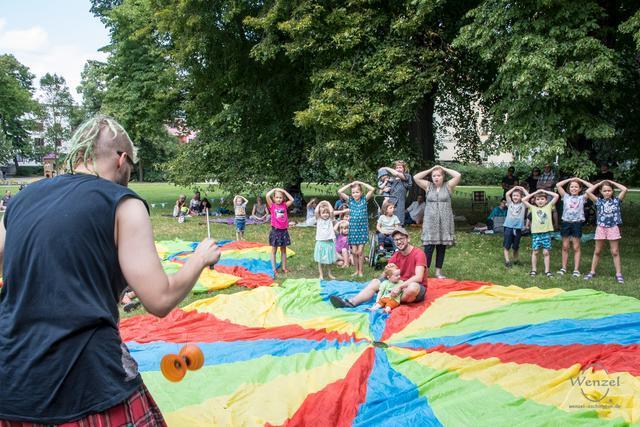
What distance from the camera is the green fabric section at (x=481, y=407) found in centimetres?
354

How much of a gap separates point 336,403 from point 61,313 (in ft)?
8.87

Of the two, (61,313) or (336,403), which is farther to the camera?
(336,403)

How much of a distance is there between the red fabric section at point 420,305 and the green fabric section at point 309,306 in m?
0.27

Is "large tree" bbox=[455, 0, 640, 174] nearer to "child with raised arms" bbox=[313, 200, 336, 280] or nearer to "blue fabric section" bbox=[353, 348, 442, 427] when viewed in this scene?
"child with raised arms" bbox=[313, 200, 336, 280]

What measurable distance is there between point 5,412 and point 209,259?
77 cm

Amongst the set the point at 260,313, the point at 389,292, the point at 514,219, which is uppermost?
the point at 514,219

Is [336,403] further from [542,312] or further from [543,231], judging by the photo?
[543,231]

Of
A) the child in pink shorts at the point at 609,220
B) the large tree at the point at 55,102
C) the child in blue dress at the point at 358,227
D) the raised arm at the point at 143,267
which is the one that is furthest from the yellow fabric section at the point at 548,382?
the large tree at the point at 55,102

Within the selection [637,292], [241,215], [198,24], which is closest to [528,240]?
[637,292]

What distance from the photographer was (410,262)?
6.46 meters

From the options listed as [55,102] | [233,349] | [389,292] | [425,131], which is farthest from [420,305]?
[55,102]

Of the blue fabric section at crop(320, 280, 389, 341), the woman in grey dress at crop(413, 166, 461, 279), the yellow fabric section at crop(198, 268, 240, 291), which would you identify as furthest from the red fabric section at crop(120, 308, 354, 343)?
the woman in grey dress at crop(413, 166, 461, 279)

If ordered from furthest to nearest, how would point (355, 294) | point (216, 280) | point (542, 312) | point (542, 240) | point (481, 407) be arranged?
point (542, 240) < point (216, 280) < point (355, 294) < point (542, 312) < point (481, 407)

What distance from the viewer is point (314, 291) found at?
6.90 metres
